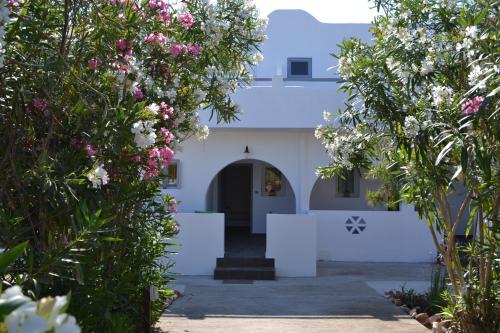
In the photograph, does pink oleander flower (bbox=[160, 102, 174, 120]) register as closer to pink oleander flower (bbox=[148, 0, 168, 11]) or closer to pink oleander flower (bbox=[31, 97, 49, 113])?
pink oleander flower (bbox=[148, 0, 168, 11])

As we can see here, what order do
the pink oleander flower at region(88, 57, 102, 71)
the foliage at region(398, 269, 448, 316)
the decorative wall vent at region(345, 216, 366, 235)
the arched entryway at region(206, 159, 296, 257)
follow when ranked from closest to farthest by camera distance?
the pink oleander flower at region(88, 57, 102, 71), the foliage at region(398, 269, 448, 316), the decorative wall vent at region(345, 216, 366, 235), the arched entryway at region(206, 159, 296, 257)

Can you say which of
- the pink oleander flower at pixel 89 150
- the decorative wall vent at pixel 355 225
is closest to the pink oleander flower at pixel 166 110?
the pink oleander flower at pixel 89 150

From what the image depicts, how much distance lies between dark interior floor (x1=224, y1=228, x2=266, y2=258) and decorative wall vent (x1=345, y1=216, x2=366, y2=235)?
7.26 ft

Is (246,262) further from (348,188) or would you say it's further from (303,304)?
(348,188)

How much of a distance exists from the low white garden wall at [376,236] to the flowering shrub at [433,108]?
29.2 ft

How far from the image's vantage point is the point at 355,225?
58.3 feet

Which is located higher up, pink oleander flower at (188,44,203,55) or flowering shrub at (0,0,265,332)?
pink oleander flower at (188,44,203,55)

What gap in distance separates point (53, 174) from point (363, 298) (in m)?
9.08

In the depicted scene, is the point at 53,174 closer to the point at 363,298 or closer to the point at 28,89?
the point at 28,89

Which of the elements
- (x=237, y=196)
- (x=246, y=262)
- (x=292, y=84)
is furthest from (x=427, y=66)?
(x=237, y=196)

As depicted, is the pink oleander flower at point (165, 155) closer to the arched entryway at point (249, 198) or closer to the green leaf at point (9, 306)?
the green leaf at point (9, 306)

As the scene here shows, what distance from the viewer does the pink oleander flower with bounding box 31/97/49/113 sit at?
15.9 feet

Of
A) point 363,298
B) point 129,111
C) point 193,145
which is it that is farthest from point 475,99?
point 193,145

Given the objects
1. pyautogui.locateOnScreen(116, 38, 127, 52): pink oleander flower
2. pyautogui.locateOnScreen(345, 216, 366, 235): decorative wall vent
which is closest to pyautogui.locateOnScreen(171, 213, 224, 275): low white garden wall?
pyautogui.locateOnScreen(345, 216, 366, 235): decorative wall vent
